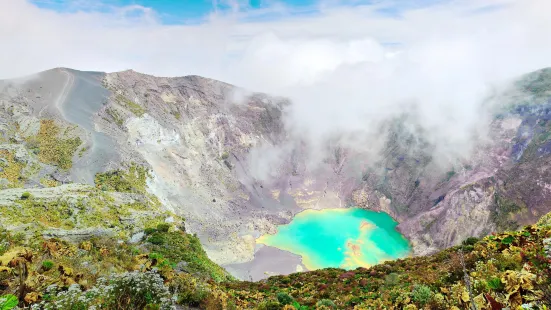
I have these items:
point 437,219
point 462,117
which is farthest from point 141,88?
point 462,117

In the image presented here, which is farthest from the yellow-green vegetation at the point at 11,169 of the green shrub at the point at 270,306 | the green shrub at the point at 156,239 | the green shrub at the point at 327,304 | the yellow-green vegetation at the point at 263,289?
the green shrub at the point at 327,304

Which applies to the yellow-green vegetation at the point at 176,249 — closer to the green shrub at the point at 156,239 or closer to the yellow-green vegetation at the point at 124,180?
the green shrub at the point at 156,239

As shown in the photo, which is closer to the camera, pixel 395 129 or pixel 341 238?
pixel 341 238

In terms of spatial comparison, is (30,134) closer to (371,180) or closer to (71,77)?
(71,77)

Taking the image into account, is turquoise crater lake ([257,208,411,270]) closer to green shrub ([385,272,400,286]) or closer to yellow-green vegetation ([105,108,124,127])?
yellow-green vegetation ([105,108,124,127])

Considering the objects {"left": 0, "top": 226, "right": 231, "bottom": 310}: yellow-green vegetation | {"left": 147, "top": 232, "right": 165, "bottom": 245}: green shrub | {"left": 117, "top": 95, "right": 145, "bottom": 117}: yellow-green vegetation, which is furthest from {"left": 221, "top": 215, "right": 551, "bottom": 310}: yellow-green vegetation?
{"left": 117, "top": 95, "right": 145, "bottom": 117}: yellow-green vegetation

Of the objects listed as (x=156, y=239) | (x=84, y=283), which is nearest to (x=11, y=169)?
(x=156, y=239)
